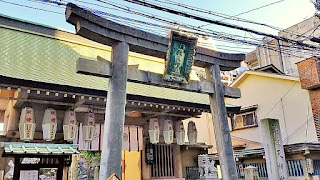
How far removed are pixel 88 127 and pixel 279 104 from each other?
48.4 ft

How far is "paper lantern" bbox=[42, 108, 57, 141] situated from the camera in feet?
31.4

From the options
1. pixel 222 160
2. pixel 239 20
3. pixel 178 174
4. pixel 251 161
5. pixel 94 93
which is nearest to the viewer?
pixel 222 160

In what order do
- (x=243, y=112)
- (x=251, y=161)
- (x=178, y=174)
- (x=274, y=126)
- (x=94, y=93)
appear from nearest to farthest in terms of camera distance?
1. (x=94, y=93)
2. (x=274, y=126)
3. (x=178, y=174)
4. (x=251, y=161)
5. (x=243, y=112)

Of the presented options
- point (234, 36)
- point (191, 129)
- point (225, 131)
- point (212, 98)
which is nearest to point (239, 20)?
point (234, 36)

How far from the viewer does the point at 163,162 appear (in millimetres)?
13414

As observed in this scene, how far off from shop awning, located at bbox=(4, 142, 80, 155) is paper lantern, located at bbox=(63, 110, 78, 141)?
0.86m

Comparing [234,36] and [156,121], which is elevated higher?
[234,36]

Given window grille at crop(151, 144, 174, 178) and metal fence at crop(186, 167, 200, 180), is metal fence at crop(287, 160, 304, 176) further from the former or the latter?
window grille at crop(151, 144, 174, 178)

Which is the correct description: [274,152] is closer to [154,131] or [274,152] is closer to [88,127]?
[154,131]

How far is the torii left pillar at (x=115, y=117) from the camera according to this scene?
6320mm

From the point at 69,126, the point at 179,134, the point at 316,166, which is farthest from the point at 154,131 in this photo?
the point at 316,166

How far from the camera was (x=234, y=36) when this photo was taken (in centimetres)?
966

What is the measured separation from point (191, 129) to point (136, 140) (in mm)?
3157

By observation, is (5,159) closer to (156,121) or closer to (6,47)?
(6,47)
